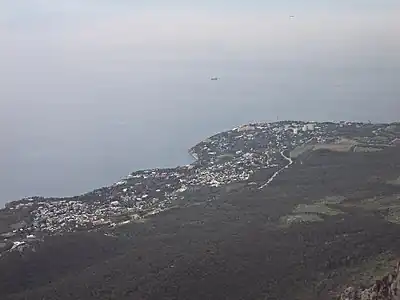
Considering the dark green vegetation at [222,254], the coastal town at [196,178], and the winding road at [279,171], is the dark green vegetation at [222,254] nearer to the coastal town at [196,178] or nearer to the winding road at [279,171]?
the winding road at [279,171]

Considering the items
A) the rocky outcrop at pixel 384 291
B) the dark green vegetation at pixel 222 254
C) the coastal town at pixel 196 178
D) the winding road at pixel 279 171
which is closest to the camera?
the rocky outcrop at pixel 384 291

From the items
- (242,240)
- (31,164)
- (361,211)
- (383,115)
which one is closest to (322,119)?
(383,115)

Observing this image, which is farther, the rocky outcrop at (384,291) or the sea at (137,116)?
the sea at (137,116)

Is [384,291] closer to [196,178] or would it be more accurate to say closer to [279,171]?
[279,171]

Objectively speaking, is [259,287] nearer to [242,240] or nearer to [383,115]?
[242,240]

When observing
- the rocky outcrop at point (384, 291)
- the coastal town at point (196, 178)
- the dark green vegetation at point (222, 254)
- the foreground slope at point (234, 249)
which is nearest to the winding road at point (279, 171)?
the coastal town at point (196, 178)

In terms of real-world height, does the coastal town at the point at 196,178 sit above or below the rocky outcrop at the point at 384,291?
below

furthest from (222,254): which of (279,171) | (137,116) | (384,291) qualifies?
(137,116)
